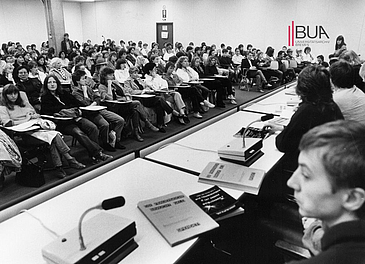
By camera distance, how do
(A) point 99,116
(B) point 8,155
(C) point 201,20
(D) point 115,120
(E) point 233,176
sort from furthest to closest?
(C) point 201,20 → (D) point 115,120 → (A) point 99,116 → (B) point 8,155 → (E) point 233,176

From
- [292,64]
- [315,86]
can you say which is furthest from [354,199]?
[292,64]

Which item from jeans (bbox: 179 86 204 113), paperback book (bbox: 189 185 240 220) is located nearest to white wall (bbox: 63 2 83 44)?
jeans (bbox: 179 86 204 113)

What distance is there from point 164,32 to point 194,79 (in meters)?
8.36

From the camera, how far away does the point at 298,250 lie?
1.41m

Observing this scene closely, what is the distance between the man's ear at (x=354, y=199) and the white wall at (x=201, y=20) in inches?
462

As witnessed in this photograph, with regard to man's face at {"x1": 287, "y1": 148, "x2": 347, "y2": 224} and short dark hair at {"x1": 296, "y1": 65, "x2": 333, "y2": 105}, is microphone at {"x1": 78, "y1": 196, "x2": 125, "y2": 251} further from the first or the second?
short dark hair at {"x1": 296, "y1": 65, "x2": 333, "y2": 105}

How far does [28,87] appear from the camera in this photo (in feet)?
16.7

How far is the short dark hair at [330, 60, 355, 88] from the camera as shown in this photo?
266 cm

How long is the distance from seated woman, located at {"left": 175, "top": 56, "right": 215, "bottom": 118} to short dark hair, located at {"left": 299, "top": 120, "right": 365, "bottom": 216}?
539cm

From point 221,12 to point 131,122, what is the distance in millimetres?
9370

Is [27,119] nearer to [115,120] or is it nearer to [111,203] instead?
[115,120]

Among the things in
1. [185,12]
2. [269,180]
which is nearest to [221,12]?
[185,12]

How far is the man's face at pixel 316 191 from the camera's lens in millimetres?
682

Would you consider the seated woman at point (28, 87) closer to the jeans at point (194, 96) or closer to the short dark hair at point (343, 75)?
the jeans at point (194, 96)
